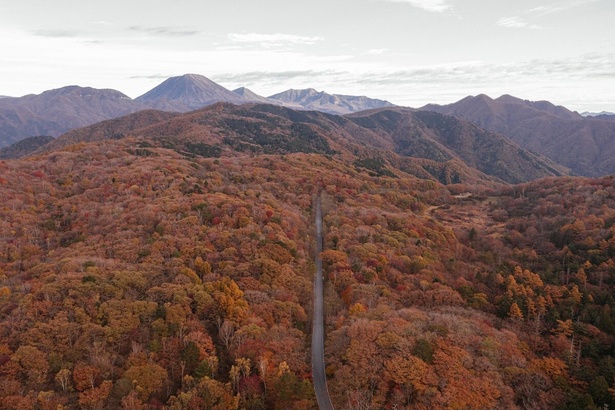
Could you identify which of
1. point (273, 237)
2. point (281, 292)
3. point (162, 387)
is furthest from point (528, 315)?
point (162, 387)

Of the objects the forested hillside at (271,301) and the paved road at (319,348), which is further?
the paved road at (319,348)

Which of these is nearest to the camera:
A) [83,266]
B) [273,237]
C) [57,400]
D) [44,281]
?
[57,400]

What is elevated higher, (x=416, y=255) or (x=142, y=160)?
(x=142, y=160)

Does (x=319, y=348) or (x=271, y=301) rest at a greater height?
(x=271, y=301)

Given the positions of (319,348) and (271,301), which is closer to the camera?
(319,348)

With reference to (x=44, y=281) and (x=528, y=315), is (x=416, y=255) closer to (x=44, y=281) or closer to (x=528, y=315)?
(x=528, y=315)

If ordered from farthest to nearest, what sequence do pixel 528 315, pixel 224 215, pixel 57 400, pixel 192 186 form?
pixel 192 186
pixel 224 215
pixel 528 315
pixel 57 400

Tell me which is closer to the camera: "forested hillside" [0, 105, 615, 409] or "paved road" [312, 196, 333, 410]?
"forested hillside" [0, 105, 615, 409]

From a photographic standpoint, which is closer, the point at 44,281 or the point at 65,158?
the point at 44,281
